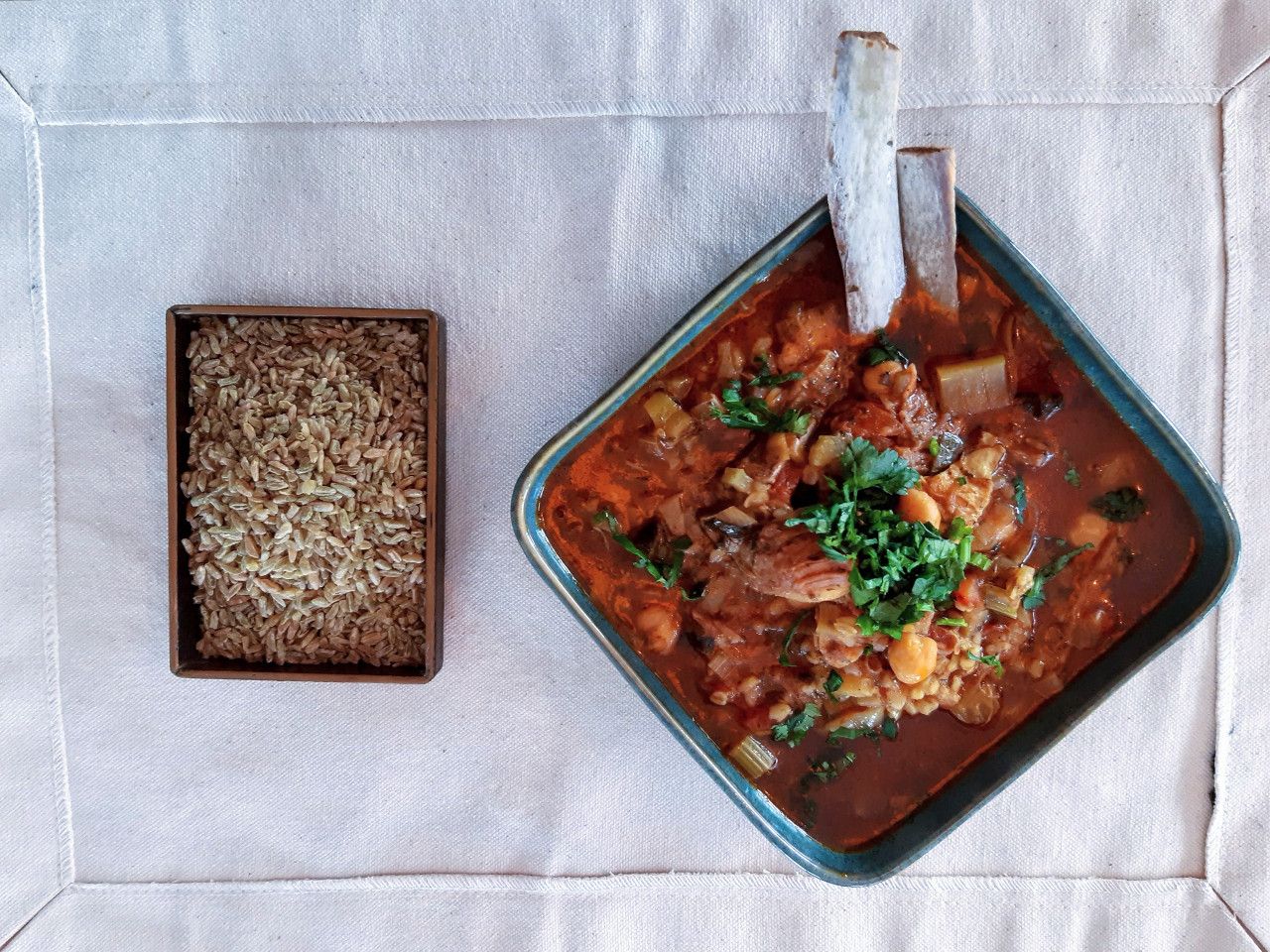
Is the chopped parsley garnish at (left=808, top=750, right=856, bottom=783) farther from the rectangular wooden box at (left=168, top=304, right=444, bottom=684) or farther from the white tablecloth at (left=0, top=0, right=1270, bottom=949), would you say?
the rectangular wooden box at (left=168, top=304, right=444, bottom=684)

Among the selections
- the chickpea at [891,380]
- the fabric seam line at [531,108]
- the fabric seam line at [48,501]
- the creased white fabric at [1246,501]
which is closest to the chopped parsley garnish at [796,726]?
the chickpea at [891,380]

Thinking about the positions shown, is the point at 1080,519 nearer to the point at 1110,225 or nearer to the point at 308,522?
the point at 1110,225

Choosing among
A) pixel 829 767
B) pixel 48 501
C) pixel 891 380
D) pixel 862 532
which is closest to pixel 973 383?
pixel 891 380

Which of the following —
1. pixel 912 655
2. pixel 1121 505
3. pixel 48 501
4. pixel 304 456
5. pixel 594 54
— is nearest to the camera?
pixel 912 655

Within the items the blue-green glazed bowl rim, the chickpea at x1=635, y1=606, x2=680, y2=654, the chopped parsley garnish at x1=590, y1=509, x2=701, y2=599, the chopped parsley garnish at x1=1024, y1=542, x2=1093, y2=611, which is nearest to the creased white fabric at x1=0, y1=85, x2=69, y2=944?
the blue-green glazed bowl rim

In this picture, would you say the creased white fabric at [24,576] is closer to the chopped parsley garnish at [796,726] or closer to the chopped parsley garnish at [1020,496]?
the chopped parsley garnish at [796,726]

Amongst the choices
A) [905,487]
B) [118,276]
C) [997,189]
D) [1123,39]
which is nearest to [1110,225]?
[997,189]

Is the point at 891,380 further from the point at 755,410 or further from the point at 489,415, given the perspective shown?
the point at 489,415
